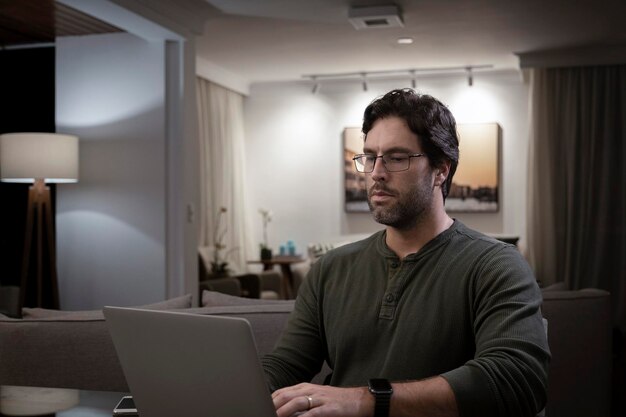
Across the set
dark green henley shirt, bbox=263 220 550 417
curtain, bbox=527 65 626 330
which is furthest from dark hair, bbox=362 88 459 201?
curtain, bbox=527 65 626 330

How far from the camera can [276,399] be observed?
4.56 feet

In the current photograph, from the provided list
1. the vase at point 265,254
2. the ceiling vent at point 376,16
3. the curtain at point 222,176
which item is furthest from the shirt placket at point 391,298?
the vase at point 265,254

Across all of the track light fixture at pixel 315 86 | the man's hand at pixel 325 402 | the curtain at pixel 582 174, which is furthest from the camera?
the track light fixture at pixel 315 86

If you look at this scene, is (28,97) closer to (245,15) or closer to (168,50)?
(168,50)

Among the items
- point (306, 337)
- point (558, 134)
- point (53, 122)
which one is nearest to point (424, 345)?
point (306, 337)

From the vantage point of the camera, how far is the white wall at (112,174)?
543cm

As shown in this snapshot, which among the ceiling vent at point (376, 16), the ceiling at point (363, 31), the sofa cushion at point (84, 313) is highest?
the ceiling at point (363, 31)

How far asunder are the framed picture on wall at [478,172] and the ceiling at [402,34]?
74cm

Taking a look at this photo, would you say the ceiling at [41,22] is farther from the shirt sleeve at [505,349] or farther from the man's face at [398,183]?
the shirt sleeve at [505,349]

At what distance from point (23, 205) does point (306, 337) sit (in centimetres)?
508

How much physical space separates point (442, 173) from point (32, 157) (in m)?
3.70

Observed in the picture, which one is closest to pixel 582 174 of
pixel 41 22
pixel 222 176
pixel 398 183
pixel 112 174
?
pixel 222 176

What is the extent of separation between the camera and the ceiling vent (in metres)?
5.44

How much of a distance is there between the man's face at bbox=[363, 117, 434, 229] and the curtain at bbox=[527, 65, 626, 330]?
6304mm
